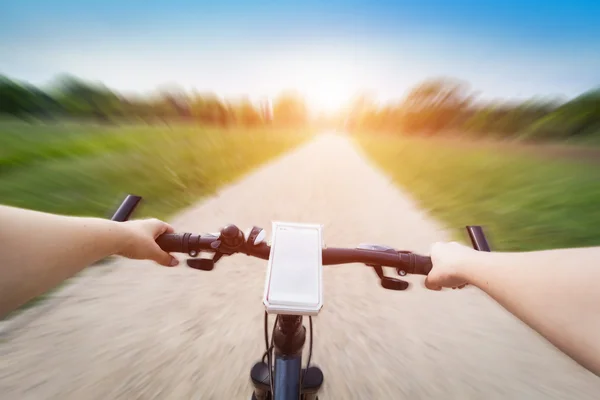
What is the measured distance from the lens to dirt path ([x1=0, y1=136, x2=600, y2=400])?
2.26 meters

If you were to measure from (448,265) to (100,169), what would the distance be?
7.98m

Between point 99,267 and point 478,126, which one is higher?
point 478,126

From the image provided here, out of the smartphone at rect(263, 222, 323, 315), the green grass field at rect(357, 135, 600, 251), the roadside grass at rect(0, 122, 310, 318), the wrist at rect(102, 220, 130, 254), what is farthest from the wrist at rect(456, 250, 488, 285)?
the green grass field at rect(357, 135, 600, 251)

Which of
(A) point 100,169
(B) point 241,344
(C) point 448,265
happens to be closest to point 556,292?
(C) point 448,265

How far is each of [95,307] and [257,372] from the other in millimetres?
2041

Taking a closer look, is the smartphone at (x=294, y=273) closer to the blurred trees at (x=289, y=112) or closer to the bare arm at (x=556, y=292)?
the bare arm at (x=556, y=292)

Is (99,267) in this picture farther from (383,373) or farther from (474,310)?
(474,310)

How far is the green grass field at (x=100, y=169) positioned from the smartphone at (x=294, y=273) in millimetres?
4938

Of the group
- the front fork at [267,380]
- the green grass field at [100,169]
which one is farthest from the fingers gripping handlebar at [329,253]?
the green grass field at [100,169]

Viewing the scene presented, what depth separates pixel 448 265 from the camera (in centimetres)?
124

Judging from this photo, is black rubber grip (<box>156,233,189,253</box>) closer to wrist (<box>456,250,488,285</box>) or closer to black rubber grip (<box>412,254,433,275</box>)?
black rubber grip (<box>412,254,433,275</box>)

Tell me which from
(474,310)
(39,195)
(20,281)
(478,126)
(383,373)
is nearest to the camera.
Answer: (20,281)

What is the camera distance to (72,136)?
8.98m

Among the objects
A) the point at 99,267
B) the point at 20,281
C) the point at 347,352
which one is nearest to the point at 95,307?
the point at 99,267
